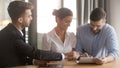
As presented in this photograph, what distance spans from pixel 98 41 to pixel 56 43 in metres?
0.52

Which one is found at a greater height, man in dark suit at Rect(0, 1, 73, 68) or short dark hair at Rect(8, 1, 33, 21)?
short dark hair at Rect(8, 1, 33, 21)

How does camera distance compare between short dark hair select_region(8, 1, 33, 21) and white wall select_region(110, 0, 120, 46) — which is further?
white wall select_region(110, 0, 120, 46)

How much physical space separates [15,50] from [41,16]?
1.58 metres

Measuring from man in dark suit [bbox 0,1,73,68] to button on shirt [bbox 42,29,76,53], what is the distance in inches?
19.2

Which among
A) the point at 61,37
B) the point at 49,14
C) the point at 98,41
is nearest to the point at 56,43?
the point at 61,37

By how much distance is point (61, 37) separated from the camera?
3.04m

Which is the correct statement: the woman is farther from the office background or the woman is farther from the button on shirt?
the office background

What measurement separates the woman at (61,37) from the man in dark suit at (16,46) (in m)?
0.50

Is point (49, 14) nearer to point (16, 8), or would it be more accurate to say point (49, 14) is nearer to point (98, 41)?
point (98, 41)

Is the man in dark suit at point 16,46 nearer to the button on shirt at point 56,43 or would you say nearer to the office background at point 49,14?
the button on shirt at point 56,43

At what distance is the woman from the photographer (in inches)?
116

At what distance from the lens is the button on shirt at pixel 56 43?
9.75ft

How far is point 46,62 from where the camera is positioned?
2.55 m

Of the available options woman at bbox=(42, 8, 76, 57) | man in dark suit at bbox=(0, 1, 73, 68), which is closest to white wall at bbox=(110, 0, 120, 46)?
woman at bbox=(42, 8, 76, 57)
